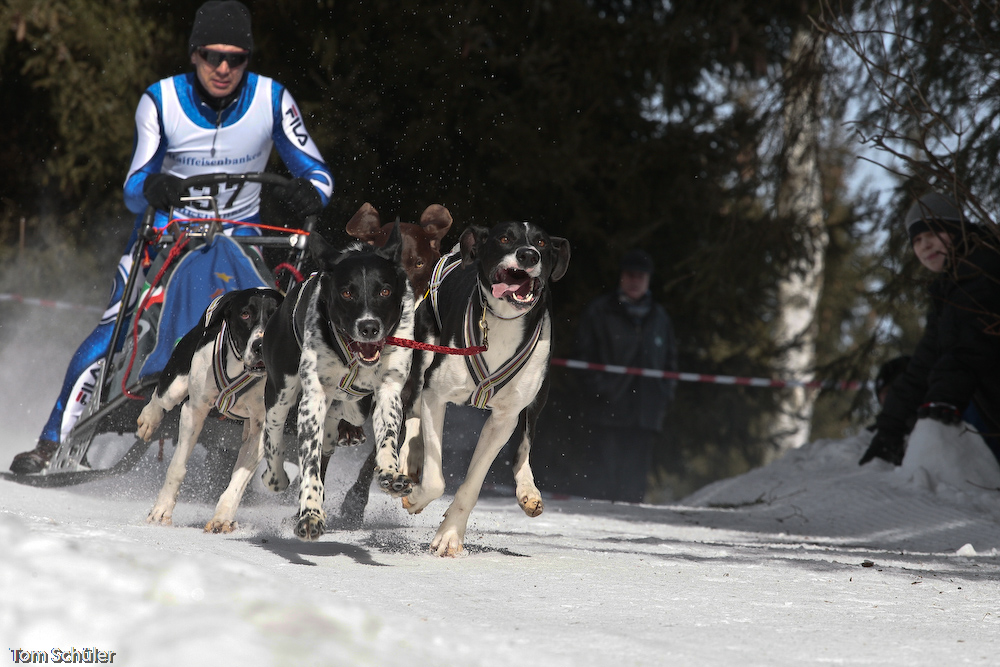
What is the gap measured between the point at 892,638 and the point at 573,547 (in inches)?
83.2

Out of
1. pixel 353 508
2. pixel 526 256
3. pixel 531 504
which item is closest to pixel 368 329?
pixel 526 256

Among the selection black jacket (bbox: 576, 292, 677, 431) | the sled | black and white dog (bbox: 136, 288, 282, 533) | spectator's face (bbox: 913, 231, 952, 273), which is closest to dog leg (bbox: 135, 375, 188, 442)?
black and white dog (bbox: 136, 288, 282, 533)

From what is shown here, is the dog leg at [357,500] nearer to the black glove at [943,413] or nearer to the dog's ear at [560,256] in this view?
the dog's ear at [560,256]

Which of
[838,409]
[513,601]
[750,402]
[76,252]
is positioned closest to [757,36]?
[750,402]

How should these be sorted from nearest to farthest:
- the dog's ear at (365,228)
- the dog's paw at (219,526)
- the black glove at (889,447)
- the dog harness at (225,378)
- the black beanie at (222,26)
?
the dog's paw at (219,526), the dog harness at (225,378), the dog's ear at (365,228), the black beanie at (222,26), the black glove at (889,447)

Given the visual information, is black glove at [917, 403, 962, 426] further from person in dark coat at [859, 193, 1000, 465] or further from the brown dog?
the brown dog

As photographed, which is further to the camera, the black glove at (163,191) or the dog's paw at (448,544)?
the black glove at (163,191)

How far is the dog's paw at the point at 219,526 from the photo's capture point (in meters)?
4.36

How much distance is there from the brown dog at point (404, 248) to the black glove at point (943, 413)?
3.06 meters

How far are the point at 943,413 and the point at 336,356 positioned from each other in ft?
12.8

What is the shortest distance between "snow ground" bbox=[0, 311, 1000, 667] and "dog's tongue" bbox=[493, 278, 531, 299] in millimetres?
956

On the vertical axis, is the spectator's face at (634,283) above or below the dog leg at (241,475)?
above

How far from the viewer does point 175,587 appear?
232cm

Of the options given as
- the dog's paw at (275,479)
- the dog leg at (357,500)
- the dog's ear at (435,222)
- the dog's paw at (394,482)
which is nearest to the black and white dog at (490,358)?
the dog's paw at (394,482)
